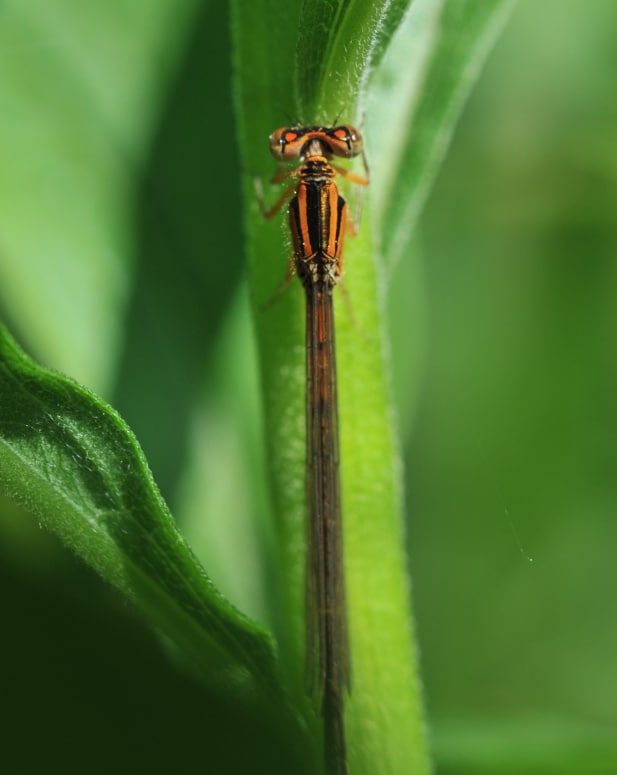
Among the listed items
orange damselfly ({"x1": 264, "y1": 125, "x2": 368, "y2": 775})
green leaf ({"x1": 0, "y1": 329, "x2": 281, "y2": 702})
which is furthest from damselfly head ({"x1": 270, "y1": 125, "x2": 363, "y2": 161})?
green leaf ({"x1": 0, "y1": 329, "x2": 281, "y2": 702})

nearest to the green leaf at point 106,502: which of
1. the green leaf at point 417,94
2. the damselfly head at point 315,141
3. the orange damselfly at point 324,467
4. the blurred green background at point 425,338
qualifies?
the blurred green background at point 425,338

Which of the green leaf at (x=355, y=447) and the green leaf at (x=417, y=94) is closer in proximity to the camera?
the green leaf at (x=355, y=447)

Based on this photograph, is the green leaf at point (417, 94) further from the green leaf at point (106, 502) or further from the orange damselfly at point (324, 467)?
the green leaf at point (106, 502)

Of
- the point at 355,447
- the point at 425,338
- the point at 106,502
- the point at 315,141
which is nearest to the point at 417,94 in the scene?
the point at 315,141

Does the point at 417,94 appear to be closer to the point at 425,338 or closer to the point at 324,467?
the point at 324,467

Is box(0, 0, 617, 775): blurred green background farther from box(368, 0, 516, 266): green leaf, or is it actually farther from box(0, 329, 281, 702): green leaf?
box(368, 0, 516, 266): green leaf
